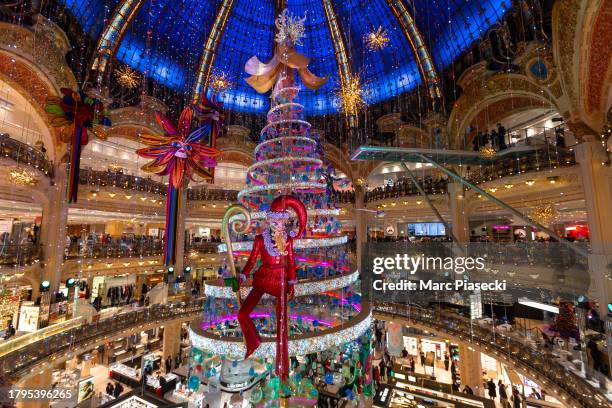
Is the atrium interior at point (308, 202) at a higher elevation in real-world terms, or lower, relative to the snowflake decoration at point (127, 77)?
lower

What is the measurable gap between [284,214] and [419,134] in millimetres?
19215

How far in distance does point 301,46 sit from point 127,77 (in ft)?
37.7

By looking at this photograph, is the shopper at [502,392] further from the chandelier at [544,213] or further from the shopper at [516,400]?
the chandelier at [544,213]

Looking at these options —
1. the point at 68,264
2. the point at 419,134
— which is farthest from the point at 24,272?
the point at 419,134

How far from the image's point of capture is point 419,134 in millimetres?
21031

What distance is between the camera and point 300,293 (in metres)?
5.46

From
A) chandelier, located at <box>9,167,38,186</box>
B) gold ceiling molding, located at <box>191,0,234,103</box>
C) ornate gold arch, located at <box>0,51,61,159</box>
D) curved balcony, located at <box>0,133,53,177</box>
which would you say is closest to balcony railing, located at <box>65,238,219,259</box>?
curved balcony, located at <box>0,133,53,177</box>

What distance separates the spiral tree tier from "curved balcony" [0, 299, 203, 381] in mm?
7749

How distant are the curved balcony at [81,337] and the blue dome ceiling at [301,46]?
15.8m

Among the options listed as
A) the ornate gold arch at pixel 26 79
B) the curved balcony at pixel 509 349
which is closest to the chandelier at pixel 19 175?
the ornate gold arch at pixel 26 79

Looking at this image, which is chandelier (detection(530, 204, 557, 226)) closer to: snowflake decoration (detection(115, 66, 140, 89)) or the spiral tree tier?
the spiral tree tier

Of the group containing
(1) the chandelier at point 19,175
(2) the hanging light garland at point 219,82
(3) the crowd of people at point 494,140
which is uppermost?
(2) the hanging light garland at point 219,82

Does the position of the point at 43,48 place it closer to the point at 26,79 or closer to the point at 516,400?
the point at 26,79

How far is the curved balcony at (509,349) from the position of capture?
7.27 metres
